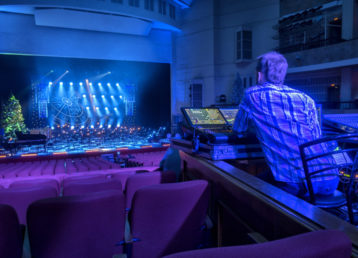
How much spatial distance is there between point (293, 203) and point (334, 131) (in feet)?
3.37

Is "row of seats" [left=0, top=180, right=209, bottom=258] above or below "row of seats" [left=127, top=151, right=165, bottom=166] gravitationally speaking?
above

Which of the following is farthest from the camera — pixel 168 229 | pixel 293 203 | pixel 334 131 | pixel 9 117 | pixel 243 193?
pixel 9 117

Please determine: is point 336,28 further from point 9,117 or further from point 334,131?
point 9,117

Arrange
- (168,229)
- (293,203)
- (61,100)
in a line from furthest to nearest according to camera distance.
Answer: (61,100), (168,229), (293,203)

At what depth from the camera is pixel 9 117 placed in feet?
38.3

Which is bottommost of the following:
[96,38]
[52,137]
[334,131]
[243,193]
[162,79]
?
[52,137]

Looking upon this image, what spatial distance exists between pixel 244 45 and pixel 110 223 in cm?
1368

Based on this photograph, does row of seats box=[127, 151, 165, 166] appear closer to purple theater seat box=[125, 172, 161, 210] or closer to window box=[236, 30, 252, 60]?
purple theater seat box=[125, 172, 161, 210]

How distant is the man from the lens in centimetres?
133

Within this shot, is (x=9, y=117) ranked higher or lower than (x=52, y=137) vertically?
higher

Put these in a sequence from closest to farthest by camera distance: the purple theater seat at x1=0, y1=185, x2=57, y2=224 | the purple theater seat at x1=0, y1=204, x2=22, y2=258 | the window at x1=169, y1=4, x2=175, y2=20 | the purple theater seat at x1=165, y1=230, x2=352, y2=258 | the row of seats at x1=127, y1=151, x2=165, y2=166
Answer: the purple theater seat at x1=165, y1=230, x2=352, y2=258 < the purple theater seat at x1=0, y1=204, x2=22, y2=258 < the purple theater seat at x1=0, y1=185, x2=57, y2=224 < the row of seats at x1=127, y1=151, x2=165, y2=166 < the window at x1=169, y1=4, x2=175, y2=20

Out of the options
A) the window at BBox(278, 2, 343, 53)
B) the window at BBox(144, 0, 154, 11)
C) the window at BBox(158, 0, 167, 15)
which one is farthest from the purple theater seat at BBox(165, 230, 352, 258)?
the window at BBox(158, 0, 167, 15)

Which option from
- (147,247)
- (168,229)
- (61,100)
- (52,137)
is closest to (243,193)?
(168,229)

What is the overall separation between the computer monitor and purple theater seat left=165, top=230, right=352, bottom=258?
169 centimetres
